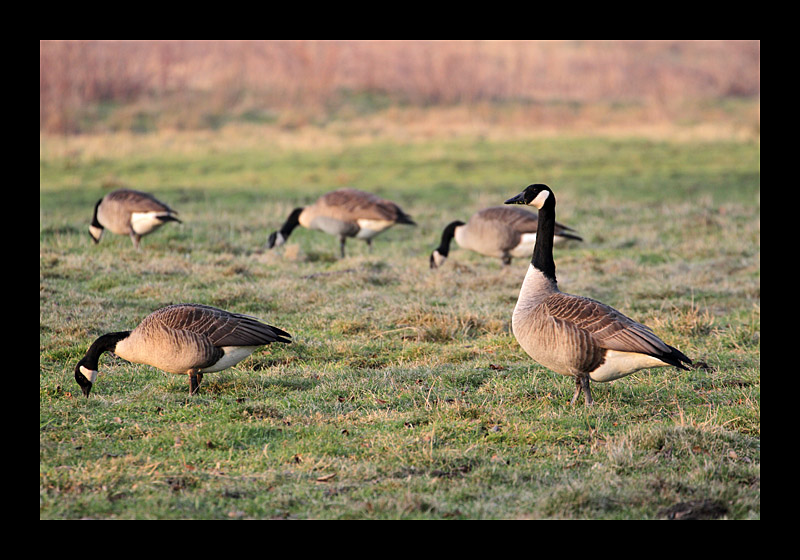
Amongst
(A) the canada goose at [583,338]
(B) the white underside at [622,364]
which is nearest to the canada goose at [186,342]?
(A) the canada goose at [583,338]

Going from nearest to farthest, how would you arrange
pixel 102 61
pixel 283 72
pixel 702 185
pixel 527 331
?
pixel 527 331
pixel 702 185
pixel 102 61
pixel 283 72

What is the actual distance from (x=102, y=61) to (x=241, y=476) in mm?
32320

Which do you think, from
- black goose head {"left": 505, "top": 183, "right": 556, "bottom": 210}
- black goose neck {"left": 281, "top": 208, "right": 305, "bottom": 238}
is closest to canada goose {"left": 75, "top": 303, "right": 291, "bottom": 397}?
black goose head {"left": 505, "top": 183, "right": 556, "bottom": 210}

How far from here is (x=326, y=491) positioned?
5.57 metres

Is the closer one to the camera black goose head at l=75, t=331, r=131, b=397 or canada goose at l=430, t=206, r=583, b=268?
black goose head at l=75, t=331, r=131, b=397

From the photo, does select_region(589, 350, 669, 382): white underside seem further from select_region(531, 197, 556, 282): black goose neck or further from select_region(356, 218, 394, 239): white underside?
select_region(356, 218, 394, 239): white underside

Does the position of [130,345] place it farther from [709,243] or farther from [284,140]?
[284,140]

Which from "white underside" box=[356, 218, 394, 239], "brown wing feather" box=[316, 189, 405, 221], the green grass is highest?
"brown wing feather" box=[316, 189, 405, 221]

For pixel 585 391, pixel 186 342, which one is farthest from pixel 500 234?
pixel 186 342

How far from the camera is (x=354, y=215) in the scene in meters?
14.4

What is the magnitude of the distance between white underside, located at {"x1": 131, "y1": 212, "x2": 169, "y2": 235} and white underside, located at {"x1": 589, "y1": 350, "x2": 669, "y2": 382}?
8.95 meters

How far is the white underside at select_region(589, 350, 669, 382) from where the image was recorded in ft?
21.7

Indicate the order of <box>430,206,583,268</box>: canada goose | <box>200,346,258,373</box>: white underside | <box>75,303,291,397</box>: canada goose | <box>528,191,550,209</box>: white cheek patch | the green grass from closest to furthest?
the green grass → <box>75,303,291,397</box>: canada goose → <box>200,346,258,373</box>: white underside → <box>528,191,550,209</box>: white cheek patch → <box>430,206,583,268</box>: canada goose

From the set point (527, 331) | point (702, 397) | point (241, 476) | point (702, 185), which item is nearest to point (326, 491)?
point (241, 476)
